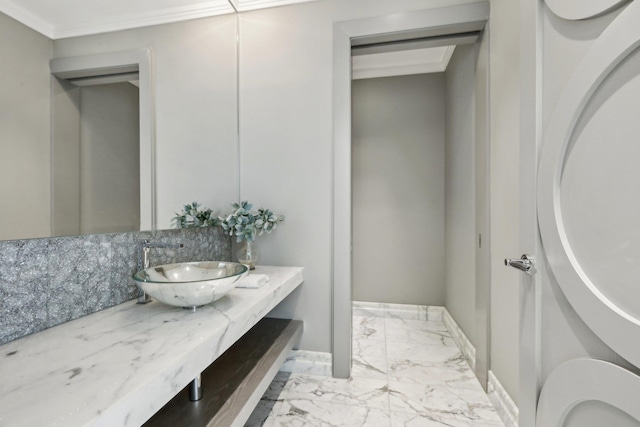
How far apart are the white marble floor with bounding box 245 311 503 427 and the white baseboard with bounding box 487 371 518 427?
3 centimetres

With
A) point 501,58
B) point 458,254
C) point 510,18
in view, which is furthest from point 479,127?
point 458,254

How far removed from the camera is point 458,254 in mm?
2236

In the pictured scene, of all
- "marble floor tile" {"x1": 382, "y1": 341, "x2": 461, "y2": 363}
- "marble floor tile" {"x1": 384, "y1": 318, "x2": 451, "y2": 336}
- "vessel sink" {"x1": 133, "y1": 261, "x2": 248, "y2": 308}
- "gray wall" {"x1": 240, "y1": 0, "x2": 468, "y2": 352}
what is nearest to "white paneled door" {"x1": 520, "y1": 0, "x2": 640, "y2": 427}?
"vessel sink" {"x1": 133, "y1": 261, "x2": 248, "y2": 308}

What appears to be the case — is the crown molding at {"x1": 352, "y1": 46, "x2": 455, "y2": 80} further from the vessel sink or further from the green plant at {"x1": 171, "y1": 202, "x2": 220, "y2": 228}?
the vessel sink

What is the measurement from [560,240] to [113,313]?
1.39m

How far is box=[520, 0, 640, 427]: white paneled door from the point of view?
57cm

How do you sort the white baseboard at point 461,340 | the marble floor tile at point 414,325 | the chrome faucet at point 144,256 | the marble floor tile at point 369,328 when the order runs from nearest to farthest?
the chrome faucet at point 144,256
the white baseboard at point 461,340
the marble floor tile at point 369,328
the marble floor tile at point 414,325

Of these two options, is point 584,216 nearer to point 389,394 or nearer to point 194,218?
point 389,394

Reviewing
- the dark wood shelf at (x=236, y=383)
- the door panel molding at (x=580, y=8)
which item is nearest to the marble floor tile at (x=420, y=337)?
the dark wood shelf at (x=236, y=383)

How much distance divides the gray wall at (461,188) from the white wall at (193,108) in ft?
5.10

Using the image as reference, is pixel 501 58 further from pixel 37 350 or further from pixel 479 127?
pixel 37 350

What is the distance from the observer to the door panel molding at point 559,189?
0.56 m

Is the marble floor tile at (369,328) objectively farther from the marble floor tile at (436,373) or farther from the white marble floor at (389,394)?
the marble floor tile at (436,373)

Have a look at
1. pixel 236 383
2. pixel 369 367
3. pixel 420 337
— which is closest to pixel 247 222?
pixel 236 383
